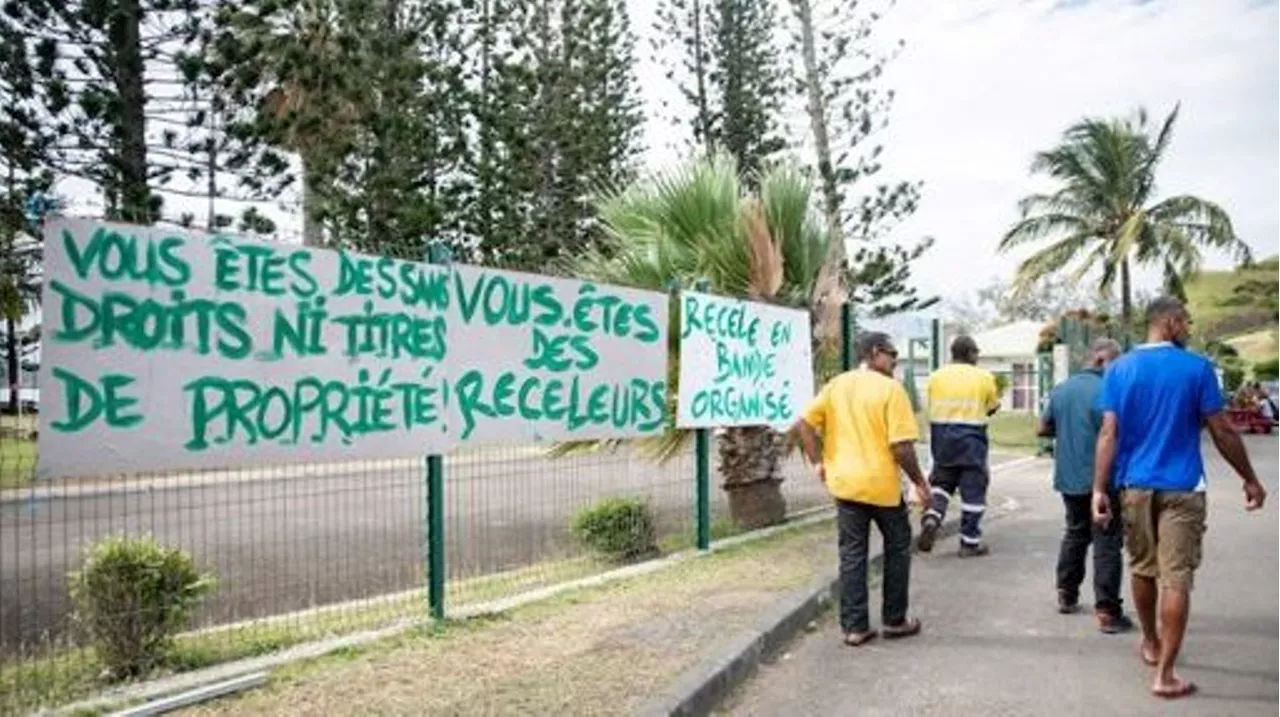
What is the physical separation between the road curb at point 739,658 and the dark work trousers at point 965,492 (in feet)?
7.05

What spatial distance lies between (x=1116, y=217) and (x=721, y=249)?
89.2ft

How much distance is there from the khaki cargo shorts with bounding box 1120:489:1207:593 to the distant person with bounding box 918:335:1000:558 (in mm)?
3919

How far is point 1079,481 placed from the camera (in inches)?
281

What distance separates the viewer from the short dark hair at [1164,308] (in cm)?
575

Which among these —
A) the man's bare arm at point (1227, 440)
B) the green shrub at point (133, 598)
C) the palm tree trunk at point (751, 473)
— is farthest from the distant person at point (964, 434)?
the green shrub at point (133, 598)

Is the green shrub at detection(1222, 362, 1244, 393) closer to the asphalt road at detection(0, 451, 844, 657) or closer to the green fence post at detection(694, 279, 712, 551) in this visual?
the asphalt road at detection(0, 451, 844, 657)

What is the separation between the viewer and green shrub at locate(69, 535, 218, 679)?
5.60m

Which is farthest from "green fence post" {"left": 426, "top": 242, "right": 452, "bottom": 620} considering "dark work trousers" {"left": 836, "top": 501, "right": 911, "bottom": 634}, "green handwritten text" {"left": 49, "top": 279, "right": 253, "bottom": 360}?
"dark work trousers" {"left": 836, "top": 501, "right": 911, "bottom": 634}

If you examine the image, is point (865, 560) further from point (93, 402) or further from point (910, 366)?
point (910, 366)

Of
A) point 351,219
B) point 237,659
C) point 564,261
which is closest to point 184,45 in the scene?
point 351,219

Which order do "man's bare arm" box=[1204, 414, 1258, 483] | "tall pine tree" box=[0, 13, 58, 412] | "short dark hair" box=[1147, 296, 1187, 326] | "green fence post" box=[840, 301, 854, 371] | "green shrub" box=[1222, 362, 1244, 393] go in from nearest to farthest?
"man's bare arm" box=[1204, 414, 1258, 483] → "short dark hair" box=[1147, 296, 1187, 326] → "green fence post" box=[840, 301, 854, 371] → "tall pine tree" box=[0, 13, 58, 412] → "green shrub" box=[1222, 362, 1244, 393]

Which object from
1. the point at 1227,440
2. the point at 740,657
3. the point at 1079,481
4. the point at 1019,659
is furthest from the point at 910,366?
the point at 740,657

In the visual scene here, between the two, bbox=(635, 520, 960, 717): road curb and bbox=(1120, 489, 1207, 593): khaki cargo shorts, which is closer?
bbox=(635, 520, 960, 717): road curb

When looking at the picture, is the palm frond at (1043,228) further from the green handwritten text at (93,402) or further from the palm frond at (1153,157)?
the green handwritten text at (93,402)
